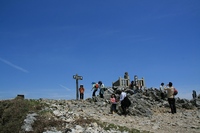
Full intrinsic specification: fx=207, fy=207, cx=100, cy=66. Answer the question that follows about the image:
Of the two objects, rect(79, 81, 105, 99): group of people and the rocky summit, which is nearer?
the rocky summit

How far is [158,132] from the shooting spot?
12227 mm

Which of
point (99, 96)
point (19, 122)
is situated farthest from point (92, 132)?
point (99, 96)

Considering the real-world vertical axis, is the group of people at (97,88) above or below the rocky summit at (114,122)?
above

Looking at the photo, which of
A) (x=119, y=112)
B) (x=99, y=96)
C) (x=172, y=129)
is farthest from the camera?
(x=99, y=96)

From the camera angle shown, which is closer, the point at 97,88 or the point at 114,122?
the point at 114,122

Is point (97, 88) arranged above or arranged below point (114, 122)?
above

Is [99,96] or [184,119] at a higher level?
[99,96]

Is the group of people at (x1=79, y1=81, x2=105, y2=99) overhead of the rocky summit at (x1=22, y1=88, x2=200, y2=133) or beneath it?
overhead

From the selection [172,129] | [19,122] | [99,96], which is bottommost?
[172,129]

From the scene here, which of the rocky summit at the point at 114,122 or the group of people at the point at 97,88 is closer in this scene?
the rocky summit at the point at 114,122

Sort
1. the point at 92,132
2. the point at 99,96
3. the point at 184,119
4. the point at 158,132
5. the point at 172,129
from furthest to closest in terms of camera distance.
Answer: the point at 99,96 → the point at 184,119 → the point at 172,129 → the point at 158,132 → the point at 92,132

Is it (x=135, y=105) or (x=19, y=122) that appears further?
(x=135, y=105)

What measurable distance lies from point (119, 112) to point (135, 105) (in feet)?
5.13

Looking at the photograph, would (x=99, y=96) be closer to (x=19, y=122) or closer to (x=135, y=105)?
(x=135, y=105)
